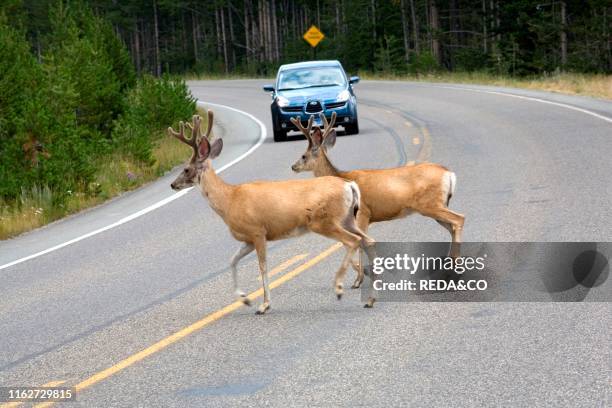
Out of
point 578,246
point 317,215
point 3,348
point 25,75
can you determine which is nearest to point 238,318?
point 317,215

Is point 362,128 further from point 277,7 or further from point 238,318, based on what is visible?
point 277,7

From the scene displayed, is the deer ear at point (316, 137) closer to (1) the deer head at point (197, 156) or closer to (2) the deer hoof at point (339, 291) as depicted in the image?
(1) the deer head at point (197, 156)

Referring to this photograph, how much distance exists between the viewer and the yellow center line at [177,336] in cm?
769

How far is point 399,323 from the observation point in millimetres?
8656

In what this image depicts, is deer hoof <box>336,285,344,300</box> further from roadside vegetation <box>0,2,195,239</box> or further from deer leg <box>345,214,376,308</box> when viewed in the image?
roadside vegetation <box>0,2,195,239</box>

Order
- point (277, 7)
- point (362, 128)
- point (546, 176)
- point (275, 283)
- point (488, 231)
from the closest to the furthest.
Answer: point (275, 283) < point (488, 231) < point (546, 176) < point (362, 128) < point (277, 7)

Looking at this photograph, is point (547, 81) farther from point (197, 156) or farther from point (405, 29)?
point (197, 156)

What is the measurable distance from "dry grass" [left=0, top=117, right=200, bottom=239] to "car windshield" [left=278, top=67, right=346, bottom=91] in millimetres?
3740

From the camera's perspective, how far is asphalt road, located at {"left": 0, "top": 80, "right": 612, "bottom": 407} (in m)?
7.03

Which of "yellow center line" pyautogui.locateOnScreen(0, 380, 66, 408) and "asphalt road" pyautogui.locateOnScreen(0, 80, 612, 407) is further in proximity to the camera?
"yellow center line" pyautogui.locateOnScreen(0, 380, 66, 408)

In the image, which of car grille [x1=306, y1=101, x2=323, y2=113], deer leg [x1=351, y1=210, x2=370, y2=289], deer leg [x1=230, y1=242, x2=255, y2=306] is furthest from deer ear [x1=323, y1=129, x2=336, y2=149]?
car grille [x1=306, y1=101, x2=323, y2=113]

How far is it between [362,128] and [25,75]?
834cm

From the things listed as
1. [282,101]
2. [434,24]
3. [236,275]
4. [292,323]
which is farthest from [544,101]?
[434,24]

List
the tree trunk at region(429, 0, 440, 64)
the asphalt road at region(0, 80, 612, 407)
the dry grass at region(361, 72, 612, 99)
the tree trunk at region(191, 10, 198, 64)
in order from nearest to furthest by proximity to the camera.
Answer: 1. the asphalt road at region(0, 80, 612, 407)
2. the dry grass at region(361, 72, 612, 99)
3. the tree trunk at region(429, 0, 440, 64)
4. the tree trunk at region(191, 10, 198, 64)
